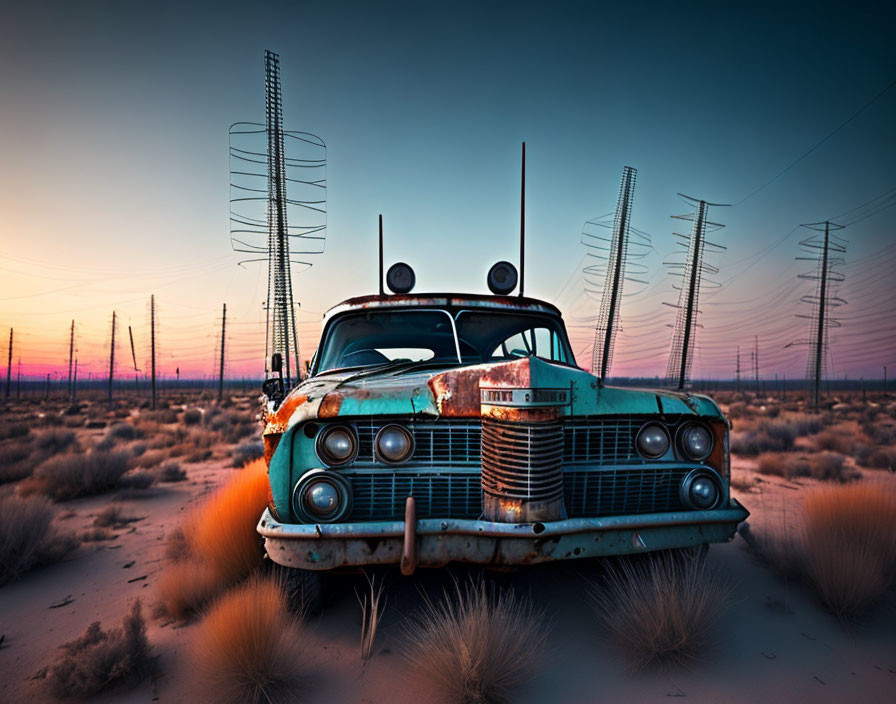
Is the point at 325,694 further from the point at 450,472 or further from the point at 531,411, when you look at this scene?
the point at 531,411

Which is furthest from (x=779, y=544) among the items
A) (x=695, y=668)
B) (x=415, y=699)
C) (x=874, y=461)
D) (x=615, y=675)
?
(x=874, y=461)

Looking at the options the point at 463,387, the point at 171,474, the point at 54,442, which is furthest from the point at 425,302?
the point at 54,442

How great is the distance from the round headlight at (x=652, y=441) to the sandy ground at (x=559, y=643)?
1103 mm

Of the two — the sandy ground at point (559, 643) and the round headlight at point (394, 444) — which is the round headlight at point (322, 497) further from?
the sandy ground at point (559, 643)

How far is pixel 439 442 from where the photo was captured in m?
2.30

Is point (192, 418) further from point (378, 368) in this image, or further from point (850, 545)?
point (850, 545)

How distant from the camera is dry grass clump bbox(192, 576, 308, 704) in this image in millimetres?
2039

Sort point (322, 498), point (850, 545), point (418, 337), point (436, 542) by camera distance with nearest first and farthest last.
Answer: point (436, 542)
point (322, 498)
point (850, 545)
point (418, 337)

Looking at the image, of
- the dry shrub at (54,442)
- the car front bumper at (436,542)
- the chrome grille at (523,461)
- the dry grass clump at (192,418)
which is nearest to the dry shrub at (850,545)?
the car front bumper at (436,542)

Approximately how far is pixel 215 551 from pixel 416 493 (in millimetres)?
2278

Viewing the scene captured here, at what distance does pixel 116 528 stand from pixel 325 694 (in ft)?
15.0

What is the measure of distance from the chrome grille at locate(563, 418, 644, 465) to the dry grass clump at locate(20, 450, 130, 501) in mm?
7871

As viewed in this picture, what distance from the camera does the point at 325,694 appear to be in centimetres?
208

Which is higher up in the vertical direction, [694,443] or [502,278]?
[502,278]
